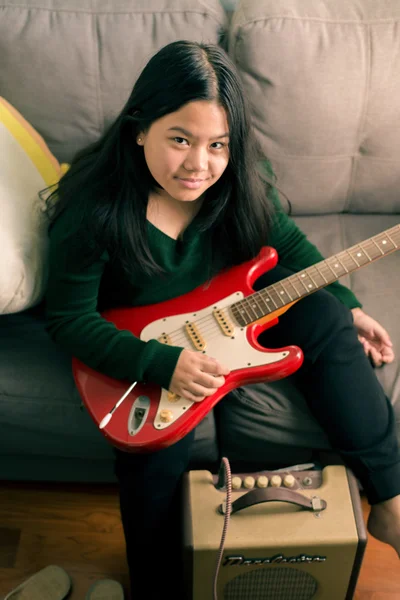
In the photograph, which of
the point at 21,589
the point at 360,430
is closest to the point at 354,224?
the point at 360,430

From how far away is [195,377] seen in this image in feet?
3.22

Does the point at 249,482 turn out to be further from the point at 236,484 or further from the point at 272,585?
the point at 272,585

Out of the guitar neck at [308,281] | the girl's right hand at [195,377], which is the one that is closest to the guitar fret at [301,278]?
the guitar neck at [308,281]

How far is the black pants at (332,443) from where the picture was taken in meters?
1.04

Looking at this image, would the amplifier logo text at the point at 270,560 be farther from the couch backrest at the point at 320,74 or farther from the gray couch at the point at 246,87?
the couch backrest at the point at 320,74

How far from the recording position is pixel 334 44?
4.06 ft

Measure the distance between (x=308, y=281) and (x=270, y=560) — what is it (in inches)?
19.4

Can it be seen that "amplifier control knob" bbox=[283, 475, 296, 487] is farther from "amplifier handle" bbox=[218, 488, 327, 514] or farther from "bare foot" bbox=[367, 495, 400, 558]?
"bare foot" bbox=[367, 495, 400, 558]

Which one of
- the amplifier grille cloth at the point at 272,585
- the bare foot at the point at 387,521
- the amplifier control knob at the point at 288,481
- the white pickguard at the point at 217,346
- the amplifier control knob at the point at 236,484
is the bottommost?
the amplifier grille cloth at the point at 272,585

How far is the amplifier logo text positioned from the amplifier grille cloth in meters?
0.04

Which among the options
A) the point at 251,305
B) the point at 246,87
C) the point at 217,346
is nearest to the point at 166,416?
the point at 217,346

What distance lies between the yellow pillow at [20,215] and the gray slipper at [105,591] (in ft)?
1.84

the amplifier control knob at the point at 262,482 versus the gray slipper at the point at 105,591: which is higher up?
the amplifier control knob at the point at 262,482

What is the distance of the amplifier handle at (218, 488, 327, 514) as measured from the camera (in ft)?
3.09
